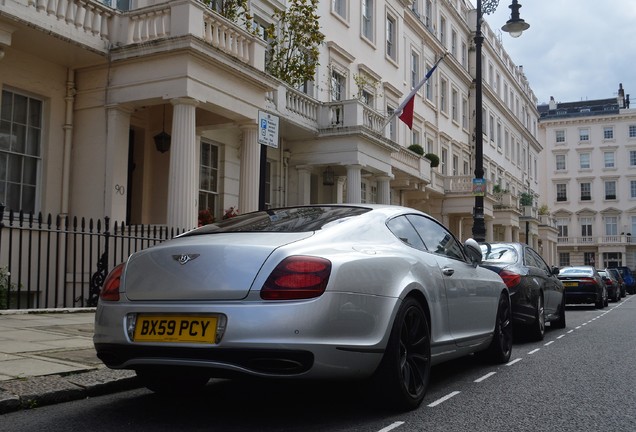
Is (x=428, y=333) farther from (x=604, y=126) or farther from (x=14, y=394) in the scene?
(x=604, y=126)

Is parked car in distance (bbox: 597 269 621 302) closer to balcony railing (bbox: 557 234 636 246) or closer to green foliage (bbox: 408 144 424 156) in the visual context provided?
green foliage (bbox: 408 144 424 156)

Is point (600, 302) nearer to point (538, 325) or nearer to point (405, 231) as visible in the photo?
point (538, 325)

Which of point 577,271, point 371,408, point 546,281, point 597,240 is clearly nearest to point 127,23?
point 546,281

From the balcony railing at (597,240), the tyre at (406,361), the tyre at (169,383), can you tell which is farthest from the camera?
the balcony railing at (597,240)

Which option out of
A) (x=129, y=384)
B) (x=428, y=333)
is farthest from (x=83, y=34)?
(x=428, y=333)

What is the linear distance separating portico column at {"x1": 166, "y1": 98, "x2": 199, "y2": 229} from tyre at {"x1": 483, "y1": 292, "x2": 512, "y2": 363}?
639 cm

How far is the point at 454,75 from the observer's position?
3594 centimetres

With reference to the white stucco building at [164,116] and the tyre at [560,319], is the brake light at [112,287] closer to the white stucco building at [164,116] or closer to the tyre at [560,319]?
the white stucco building at [164,116]

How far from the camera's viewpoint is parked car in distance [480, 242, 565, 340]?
29.8ft

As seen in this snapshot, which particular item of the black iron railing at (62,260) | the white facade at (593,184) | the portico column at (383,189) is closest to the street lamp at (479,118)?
the portico column at (383,189)

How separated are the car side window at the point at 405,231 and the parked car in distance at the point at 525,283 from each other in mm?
3152

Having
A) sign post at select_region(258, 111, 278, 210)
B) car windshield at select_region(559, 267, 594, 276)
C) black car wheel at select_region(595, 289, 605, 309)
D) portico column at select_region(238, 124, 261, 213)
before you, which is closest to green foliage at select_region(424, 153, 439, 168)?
car windshield at select_region(559, 267, 594, 276)

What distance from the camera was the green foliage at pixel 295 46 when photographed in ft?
57.0

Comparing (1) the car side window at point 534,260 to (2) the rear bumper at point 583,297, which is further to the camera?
(2) the rear bumper at point 583,297
